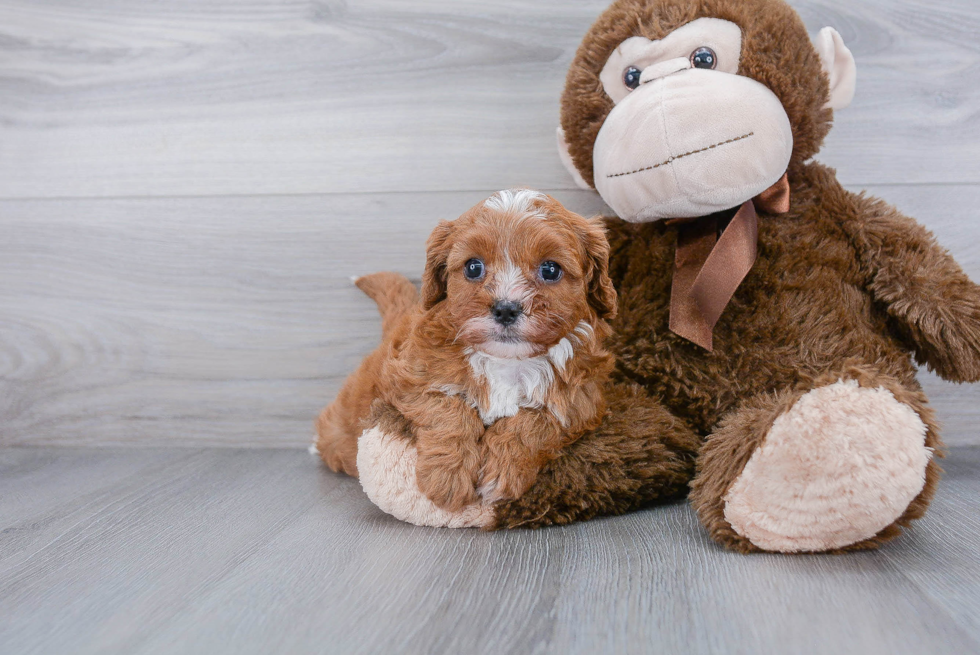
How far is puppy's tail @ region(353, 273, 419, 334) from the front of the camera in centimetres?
131

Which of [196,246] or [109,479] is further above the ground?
[196,246]

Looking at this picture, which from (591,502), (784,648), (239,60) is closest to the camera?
(784,648)

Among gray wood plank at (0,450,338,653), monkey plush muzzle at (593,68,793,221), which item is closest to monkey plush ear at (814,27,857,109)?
monkey plush muzzle at (593,68,793,221)

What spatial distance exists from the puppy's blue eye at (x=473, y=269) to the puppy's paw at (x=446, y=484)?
0.82ft

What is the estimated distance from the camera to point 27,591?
833mm

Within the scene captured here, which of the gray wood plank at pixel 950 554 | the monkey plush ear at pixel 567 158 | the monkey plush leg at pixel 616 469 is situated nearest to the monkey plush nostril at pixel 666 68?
the monkey plush ear at pixel 567 158

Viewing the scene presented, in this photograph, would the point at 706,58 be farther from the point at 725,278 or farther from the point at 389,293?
the point at 389,293

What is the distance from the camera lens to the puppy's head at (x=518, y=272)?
2.82ft

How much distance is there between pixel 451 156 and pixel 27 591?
1.00m

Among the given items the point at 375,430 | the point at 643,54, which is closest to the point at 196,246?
the point at 375,430

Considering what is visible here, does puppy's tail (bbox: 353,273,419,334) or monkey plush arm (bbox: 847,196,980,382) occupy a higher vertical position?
monkey plush arm (bbox: 847,196,980,382)

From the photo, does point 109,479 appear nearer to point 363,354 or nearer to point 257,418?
point 257,418

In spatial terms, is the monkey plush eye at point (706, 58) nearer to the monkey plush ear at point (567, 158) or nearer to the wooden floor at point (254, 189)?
the monkey plush ear at point (567, 158)

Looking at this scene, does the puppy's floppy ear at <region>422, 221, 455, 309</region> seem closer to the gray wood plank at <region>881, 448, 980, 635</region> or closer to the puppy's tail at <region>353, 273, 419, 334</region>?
the puppy's tail at <region>353, 273, 419, 334</region>
